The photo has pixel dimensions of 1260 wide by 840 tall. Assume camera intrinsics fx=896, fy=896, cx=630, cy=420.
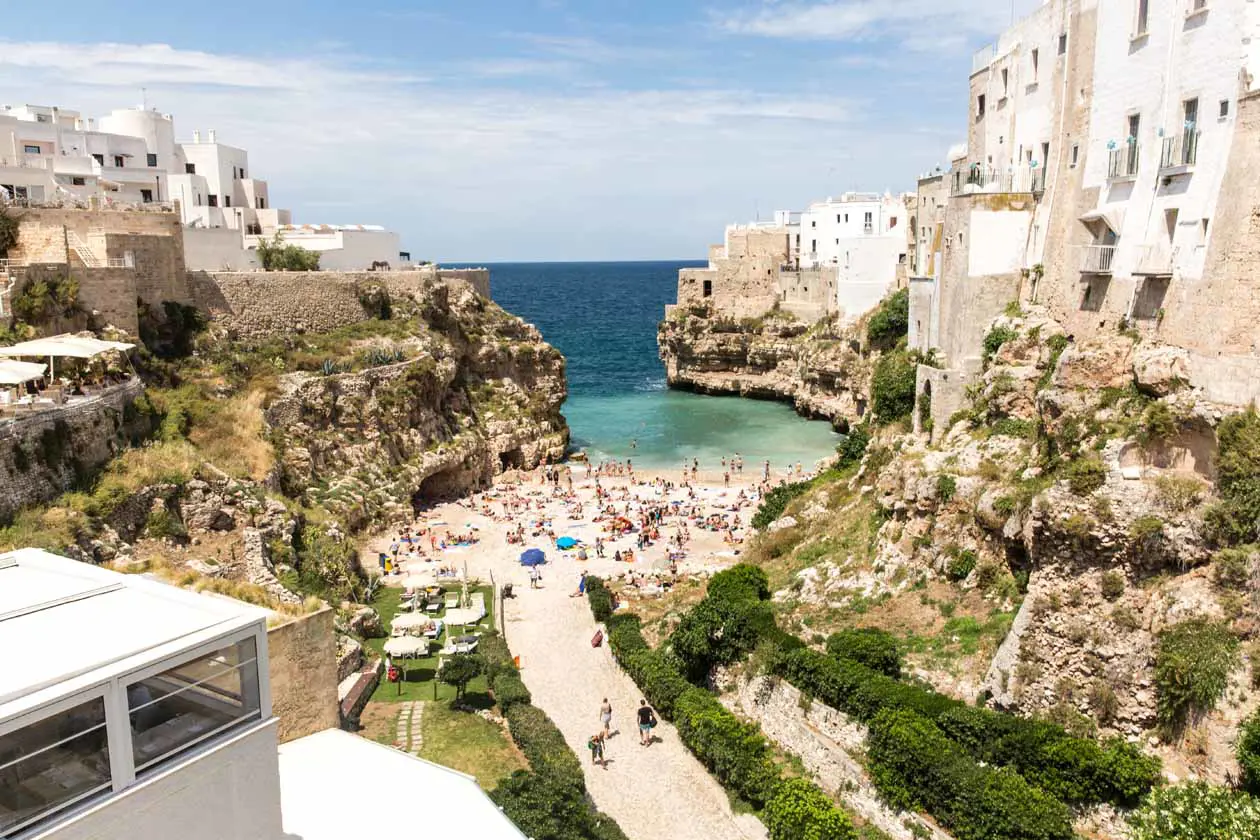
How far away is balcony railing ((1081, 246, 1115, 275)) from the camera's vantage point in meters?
21.2

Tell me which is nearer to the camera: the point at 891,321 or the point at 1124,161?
the point at 1124,161

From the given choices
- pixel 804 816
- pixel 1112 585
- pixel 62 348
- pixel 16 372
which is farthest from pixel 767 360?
pixel 804 816

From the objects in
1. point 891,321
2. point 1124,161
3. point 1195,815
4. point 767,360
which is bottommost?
point 1195,815

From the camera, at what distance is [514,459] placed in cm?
4491

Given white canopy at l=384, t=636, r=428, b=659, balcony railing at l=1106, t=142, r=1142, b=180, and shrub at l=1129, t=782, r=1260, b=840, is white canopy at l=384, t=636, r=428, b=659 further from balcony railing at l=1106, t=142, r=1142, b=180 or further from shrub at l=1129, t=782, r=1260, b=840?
balcony railing at l=1106, t=142, r=1142, b=180

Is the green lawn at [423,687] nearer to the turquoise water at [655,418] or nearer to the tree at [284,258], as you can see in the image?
the tree at [284,258]

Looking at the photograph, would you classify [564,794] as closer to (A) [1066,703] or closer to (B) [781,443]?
(A) [1066,703]

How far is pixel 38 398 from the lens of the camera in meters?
23.6

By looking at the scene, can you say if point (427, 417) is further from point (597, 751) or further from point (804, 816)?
point (804, 816)

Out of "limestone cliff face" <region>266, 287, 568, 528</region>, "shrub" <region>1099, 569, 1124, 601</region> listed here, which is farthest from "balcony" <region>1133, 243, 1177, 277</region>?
Answer: "limestone cliff face" <region>266, 287, 568, 528</region>

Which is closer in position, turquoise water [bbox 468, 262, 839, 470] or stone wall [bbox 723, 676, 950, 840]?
stone wall [bbox 723, 676, 950, 840]

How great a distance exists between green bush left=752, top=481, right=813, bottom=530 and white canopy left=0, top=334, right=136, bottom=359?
21702 millimetres

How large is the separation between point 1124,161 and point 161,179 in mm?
43948

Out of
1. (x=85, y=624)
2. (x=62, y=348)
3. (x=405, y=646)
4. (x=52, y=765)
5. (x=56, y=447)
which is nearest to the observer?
→ (x=52, y=765)
